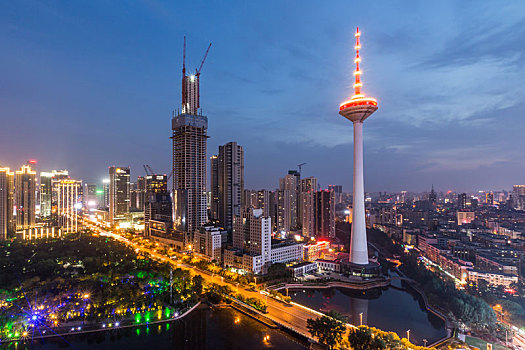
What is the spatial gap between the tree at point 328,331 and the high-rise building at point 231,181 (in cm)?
2259

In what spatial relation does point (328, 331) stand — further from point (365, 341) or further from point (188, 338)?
point (188, 338)

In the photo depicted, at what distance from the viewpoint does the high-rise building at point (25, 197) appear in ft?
124

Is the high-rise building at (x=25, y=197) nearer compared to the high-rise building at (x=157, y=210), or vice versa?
the high-rise building at (x=25, y=197)

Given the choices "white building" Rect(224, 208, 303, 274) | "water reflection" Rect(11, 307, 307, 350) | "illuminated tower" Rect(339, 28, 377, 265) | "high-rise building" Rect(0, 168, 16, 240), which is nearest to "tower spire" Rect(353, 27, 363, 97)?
"illuminated tower" Rect(339, 28, 377, 265)

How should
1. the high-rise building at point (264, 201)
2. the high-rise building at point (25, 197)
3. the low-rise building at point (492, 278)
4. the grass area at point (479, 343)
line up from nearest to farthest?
1. the grass area at point (479, 343)
2. the low-rise building at point (492, 278)
3. the high-rise building at point (25, 197)
4. the high-rise building at point (264, 201)

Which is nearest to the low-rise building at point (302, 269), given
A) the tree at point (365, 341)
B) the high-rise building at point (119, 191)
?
the tree at point (365, 341)

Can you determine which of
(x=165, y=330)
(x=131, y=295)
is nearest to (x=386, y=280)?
(x=165, y=330)

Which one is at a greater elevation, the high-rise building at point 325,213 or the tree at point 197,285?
the high-rise building at point 325,213

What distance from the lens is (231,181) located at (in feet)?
115

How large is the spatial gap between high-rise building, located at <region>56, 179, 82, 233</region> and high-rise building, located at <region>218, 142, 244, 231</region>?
2602 centimetres

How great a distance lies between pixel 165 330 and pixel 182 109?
92.7 feet

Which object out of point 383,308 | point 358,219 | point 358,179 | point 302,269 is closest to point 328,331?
point 383,308

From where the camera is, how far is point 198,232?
28.2 metres

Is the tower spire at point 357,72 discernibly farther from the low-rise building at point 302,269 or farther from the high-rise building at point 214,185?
the high-rise building at point 214,185
